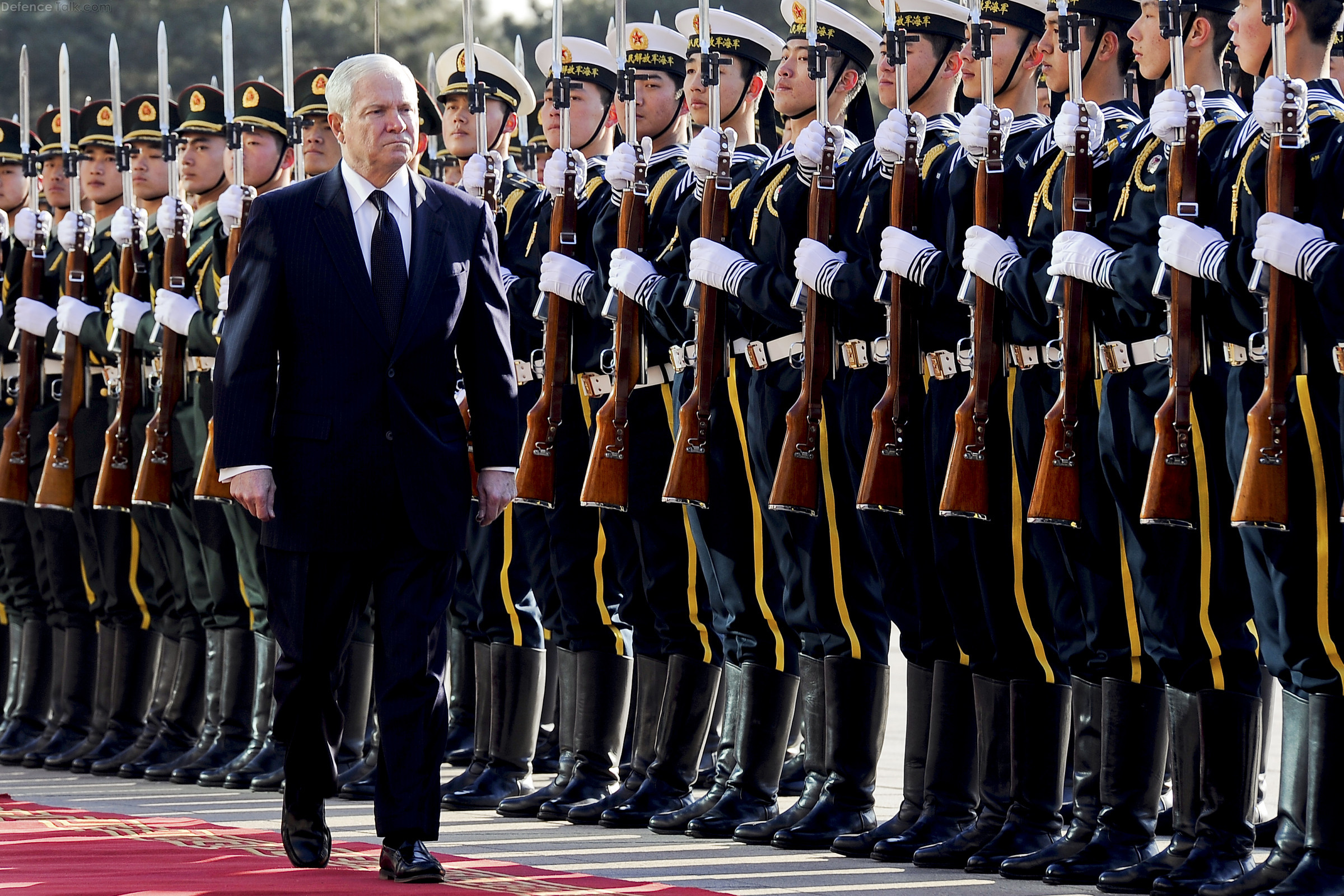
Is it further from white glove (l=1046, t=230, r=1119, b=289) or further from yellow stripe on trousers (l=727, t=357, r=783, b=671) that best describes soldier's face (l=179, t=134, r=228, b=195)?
white glove (l=1046, t=230, r=1119, b=289)

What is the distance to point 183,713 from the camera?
8.41 m

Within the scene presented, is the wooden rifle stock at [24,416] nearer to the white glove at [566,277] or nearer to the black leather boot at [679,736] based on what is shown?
the white glove at [566,277]

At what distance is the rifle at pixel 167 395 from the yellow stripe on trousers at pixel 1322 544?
174 inches

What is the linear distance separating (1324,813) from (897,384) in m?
1.60

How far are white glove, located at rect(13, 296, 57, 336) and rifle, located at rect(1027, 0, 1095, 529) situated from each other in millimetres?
4728

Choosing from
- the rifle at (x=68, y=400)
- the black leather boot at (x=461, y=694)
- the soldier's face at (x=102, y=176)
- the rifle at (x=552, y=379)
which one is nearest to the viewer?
the rifle at (x=552, y=379)

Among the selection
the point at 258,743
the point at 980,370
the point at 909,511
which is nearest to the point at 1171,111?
the point at 980,370

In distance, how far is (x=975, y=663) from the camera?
19.6 feet

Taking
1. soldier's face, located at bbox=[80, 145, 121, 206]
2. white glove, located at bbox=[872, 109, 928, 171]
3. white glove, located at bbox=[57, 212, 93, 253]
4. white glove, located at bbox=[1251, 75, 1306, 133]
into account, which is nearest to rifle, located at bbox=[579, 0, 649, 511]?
white glove, located at bbox=[872, 109, 928, 171]

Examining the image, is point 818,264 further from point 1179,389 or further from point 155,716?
point 155,716

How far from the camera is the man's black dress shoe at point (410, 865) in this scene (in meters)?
5.18

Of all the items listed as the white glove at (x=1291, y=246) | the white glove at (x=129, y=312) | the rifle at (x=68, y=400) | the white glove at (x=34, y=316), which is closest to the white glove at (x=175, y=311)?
the white glove at (x=129, y=312)

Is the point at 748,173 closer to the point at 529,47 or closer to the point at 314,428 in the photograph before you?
the point at 314,428

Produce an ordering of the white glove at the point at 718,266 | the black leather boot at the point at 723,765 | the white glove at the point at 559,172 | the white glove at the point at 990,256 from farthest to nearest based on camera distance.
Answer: the white glove at the point at 559,172 < the black leather boot at the point at 723,765 < the white glove at the point at 718,266 < the white glove at the point at 990,256
